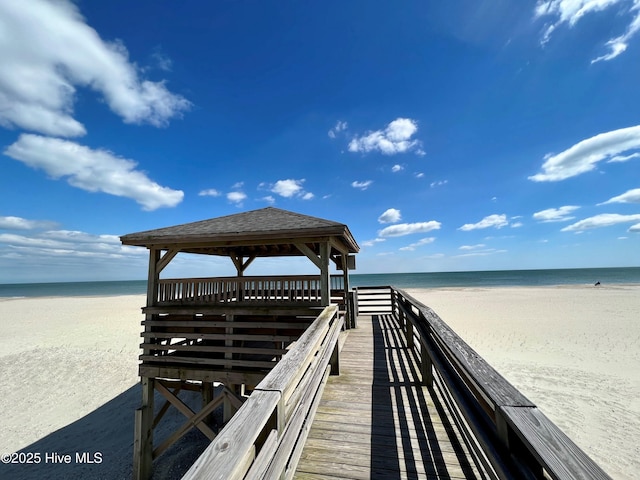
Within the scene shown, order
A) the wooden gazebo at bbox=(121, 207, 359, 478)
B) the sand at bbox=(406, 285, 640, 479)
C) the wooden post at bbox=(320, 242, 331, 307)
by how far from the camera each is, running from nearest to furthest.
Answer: the wooden post at bbox=(320, 242, 331, 307)
the wooden gazebo at bbox=(121, 207, 359, 478)
the sand at bbox=(406, 285, 640, 479)

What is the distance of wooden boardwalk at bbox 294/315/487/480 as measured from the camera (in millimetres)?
2453

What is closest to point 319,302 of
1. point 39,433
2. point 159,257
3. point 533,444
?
point 159,257

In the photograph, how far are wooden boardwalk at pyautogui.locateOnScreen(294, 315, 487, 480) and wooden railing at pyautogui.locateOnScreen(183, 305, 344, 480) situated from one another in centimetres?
29

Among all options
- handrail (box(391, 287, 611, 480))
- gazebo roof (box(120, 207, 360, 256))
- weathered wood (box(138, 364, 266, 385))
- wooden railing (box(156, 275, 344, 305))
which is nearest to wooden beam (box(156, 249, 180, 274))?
gazebo roof (box(120, 207, 360, 256))

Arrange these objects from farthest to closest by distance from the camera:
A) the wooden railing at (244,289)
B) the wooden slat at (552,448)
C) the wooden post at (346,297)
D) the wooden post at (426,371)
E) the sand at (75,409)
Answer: the wooden post at (346,297) < the sand at (75,409) < the wooden railing at (244,289) < the wooden post at (426,371) < the wooden slat at (552,448)

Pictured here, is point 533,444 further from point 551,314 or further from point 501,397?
point 551,314

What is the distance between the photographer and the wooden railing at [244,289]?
18.5 ft

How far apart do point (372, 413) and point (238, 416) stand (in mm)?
2531

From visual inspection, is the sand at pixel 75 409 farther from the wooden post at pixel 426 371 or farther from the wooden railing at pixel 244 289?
the wooden post at pixel 426 371

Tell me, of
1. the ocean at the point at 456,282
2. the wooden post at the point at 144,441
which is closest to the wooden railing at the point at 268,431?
the wooden post at the point at 144,441

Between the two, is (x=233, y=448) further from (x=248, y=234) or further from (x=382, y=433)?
(x=248, y=234)

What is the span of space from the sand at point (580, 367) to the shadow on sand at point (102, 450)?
29.1ft

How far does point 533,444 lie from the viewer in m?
1.23

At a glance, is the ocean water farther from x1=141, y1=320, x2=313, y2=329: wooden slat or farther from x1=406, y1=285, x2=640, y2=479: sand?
x1=141, y1=320, x2=313, y2=329: wooden slat
